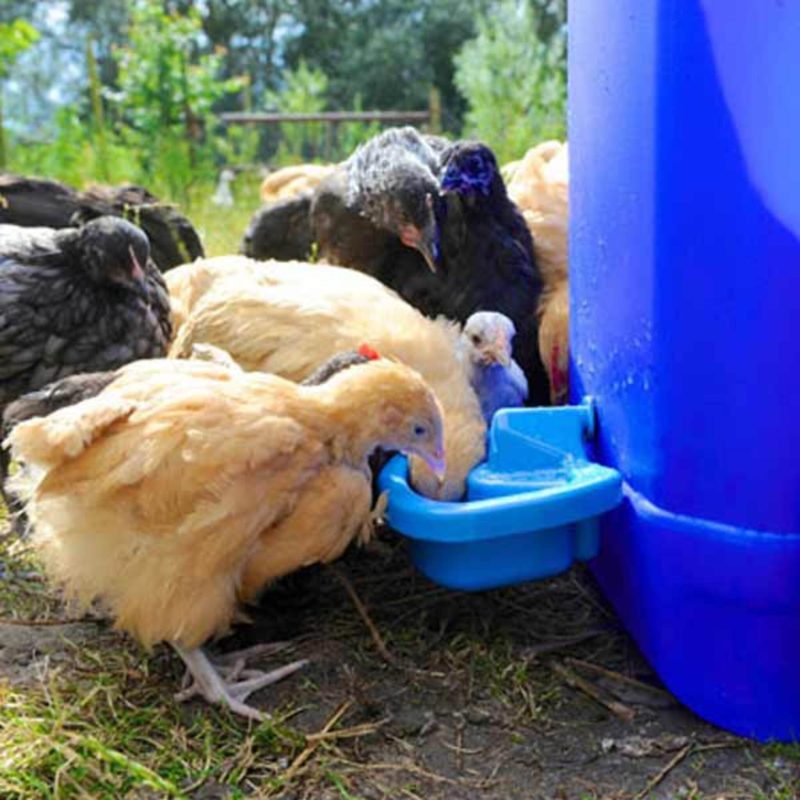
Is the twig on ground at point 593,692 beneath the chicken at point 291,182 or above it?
beneath

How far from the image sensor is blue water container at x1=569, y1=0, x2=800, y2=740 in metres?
1.66

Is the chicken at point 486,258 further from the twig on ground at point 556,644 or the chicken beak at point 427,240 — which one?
the twig on ground at point 556,644

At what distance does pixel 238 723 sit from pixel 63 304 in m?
1.55

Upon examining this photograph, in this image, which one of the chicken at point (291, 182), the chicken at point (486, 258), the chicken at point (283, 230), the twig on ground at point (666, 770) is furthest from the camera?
the chicken at point (291, 182)

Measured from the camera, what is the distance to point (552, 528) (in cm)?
212

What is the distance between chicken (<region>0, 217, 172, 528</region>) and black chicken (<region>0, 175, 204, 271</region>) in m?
0.66

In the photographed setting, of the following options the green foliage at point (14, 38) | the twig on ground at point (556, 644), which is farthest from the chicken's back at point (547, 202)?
the green foliage at point (14, 38)

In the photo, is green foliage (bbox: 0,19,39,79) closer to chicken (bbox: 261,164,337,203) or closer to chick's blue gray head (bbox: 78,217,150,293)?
chicken (bbox: 261,164,337,203)

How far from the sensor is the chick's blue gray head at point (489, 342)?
8.93ft

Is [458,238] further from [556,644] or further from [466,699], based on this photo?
[466,699]

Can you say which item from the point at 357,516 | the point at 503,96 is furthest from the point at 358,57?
the point at 357,516

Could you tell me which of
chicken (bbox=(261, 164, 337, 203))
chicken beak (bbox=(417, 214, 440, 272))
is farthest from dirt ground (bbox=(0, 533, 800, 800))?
chicken (bbox=(261, 164, 337, 203))

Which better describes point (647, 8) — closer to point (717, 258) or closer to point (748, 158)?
point (748, 158)

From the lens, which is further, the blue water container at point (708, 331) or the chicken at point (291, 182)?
the chicken at point (291, 182)
